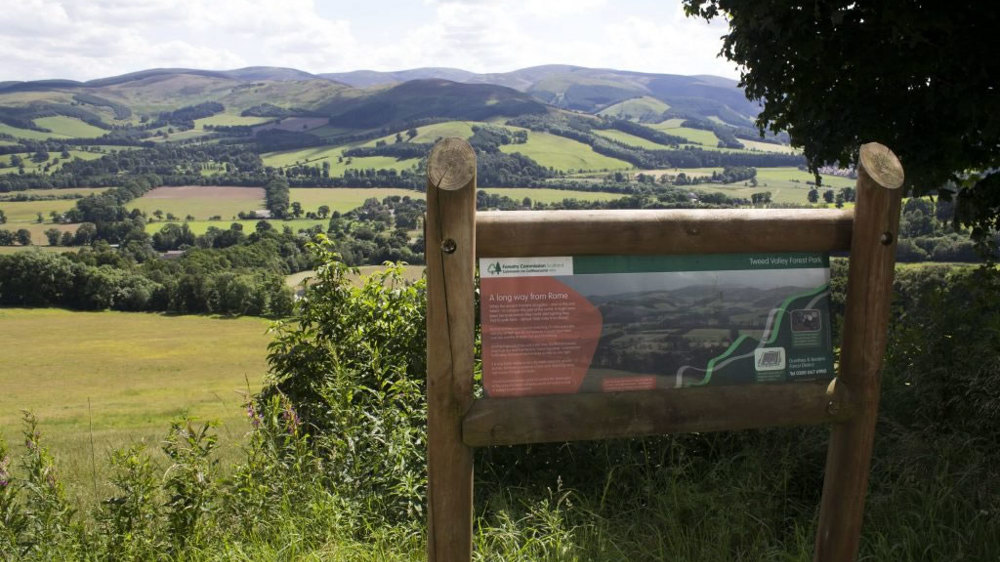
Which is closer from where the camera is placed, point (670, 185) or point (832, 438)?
point (832, 438)

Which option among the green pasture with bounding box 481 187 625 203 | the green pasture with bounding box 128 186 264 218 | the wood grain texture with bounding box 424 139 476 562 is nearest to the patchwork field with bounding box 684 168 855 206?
the green pasture with bounding box 481 187 625 203

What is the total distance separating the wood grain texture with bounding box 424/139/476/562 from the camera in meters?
2.38

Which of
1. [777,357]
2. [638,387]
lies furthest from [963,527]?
[638,387]

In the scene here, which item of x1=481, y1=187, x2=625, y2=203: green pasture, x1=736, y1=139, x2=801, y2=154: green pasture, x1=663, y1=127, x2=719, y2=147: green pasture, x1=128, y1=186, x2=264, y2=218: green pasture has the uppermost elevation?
x1=663, y1=127, x2=719, y2=147: green pasture

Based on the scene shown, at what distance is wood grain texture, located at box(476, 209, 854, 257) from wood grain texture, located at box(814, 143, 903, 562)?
9cm

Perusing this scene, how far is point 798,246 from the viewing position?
2.74 metres

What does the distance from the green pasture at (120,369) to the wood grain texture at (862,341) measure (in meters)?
15.5

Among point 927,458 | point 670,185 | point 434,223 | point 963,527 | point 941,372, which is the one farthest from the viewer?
point 670,185

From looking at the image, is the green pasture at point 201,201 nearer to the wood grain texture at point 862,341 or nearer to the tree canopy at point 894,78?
the tree canopy at point 894,78

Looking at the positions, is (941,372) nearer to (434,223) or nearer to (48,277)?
(434,223)

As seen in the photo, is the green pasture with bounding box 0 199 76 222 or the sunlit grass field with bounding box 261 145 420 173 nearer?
the green pasture with bounding box 0 199 76 222

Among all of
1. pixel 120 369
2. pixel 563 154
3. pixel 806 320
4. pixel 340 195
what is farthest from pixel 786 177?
pixel 806 320

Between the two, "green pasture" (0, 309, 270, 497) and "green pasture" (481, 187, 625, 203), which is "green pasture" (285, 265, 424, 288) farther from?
"green pasture" (481, 187, 625, 203)

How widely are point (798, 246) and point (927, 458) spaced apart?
2009mm
